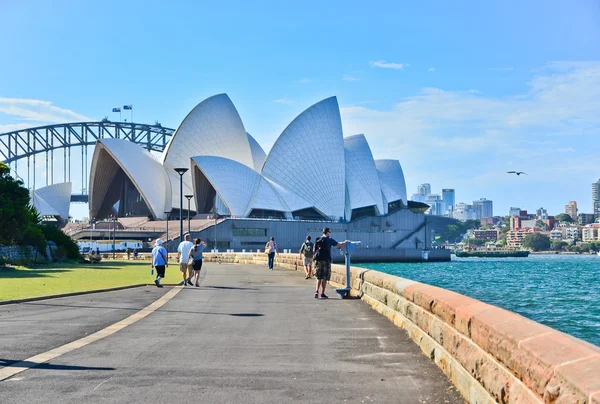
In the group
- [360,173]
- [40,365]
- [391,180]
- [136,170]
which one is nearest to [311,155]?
[360,173]

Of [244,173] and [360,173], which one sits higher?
[360,173]

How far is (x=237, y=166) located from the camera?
98750mm

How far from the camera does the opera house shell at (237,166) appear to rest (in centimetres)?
9962

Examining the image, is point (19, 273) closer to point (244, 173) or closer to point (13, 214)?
point (13, 214)

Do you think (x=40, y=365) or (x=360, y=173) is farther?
(x=360, y=173)

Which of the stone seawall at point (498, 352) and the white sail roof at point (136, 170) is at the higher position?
the white sail roof at point (136, 170)

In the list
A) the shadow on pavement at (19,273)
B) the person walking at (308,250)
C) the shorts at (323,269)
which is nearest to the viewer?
the shorts at (323,269)

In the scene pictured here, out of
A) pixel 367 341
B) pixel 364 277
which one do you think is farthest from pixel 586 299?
pixel 367 341

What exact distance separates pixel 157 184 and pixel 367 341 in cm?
9820

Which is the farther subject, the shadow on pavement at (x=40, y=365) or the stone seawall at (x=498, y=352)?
the shadow on pavement at (x=40, y=365)

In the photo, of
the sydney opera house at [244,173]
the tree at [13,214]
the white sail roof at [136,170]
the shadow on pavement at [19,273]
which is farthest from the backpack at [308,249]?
the white sail roof at [136,170]

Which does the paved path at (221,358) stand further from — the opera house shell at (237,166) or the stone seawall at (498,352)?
the opera house shell at (237,166)

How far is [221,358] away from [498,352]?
4134 mm

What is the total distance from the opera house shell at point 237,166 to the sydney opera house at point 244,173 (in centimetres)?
14
